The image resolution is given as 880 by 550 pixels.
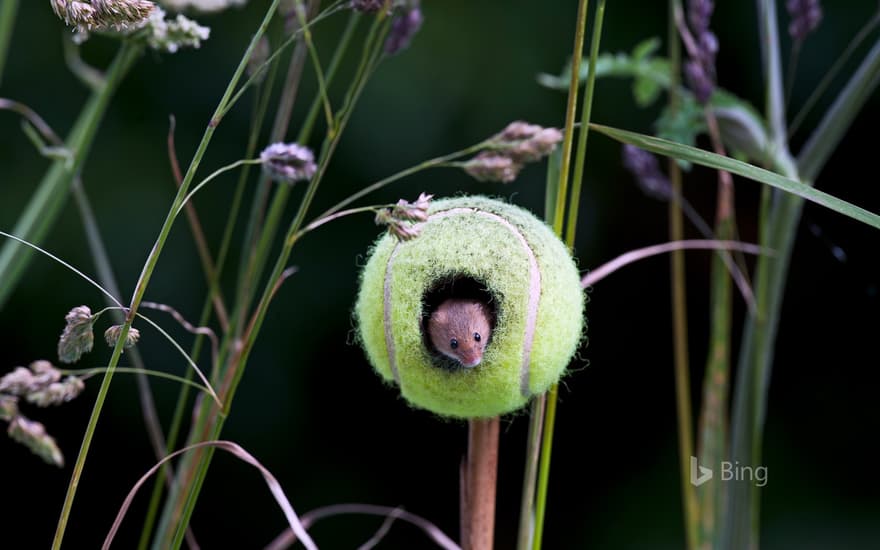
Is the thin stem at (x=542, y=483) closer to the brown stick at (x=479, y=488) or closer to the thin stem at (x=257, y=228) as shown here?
the brown stick at (x=479, y=488)

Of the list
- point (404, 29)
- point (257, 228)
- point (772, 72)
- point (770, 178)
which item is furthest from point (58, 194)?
point (772, 72)

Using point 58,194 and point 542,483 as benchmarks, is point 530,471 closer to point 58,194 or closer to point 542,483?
point 542,483

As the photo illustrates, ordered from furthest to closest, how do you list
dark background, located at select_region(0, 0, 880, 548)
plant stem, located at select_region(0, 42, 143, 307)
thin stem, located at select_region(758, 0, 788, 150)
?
1. dark background, located at select_region(0, 0, 880, 548)
2. thin stem, located at select_region(758, 0, 788, 150)
3. plant stem, located at select_region(0, 42, 143, 307)

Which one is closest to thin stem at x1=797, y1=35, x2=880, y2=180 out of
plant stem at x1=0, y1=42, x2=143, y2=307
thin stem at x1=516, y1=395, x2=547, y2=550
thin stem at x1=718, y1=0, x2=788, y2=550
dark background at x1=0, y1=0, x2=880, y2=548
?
thin stem at x1=718, y1=0, x2=788, y2=550

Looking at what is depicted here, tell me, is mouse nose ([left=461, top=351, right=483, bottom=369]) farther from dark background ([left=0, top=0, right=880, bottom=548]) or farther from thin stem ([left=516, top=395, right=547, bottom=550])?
dark background ([left=0, top=0, right=880, bottom=548])

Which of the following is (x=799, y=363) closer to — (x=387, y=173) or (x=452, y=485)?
(x=452, y=485)

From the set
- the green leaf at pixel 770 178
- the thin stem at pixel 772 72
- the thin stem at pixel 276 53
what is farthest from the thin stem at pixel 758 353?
the thin stem at pixel 276 53

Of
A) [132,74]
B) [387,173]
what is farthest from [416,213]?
[132,74]

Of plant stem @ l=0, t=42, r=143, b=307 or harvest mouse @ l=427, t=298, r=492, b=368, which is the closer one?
harvest mouse @ l=427, t=298, r=492, b=368

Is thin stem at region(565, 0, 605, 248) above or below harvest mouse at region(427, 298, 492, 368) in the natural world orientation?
above
